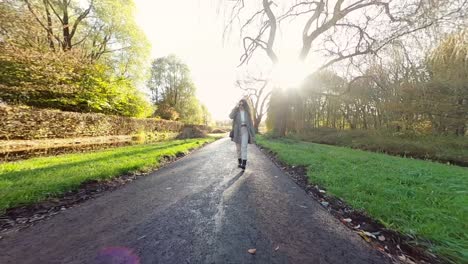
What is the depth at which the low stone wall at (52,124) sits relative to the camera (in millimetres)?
8430

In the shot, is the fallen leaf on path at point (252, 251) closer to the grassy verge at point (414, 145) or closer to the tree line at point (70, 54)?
the tree line at point (70, 54)

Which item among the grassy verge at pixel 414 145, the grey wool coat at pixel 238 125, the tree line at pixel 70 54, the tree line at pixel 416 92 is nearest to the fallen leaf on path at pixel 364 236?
the grey wool coat at pixel 238 125

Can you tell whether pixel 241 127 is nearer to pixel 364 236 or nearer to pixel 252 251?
pixel 364 236

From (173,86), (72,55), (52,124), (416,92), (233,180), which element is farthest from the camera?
(173,86)

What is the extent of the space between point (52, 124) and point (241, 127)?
9358 millimetres

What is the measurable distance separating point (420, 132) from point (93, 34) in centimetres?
2912

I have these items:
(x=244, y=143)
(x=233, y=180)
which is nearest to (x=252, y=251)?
(x=233, y=180)

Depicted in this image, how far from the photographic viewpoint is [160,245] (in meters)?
2.22

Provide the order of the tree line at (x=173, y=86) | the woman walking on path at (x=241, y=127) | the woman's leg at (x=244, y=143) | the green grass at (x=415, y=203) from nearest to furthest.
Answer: the green grass at (x=415, y=203) → the woman's leg at (x=244, y=143) → the woman walking on path at (x=241, y=127) → the tree line at (x=173, y=86)

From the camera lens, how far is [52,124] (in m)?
10.2

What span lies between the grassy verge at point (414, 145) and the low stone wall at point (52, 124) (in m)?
17.8

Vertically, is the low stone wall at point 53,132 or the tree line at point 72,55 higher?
the tree line at point 72,55

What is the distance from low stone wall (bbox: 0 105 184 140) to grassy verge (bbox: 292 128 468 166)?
58.4ft

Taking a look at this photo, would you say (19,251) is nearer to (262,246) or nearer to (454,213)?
(262,246)
